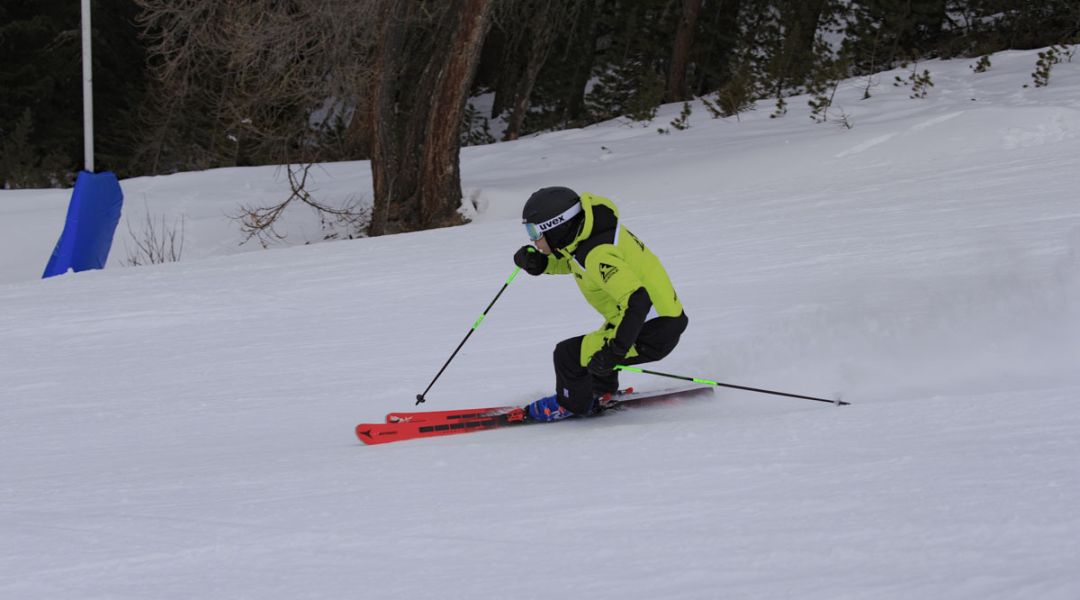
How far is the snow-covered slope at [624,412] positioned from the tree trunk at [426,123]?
0.77 meters

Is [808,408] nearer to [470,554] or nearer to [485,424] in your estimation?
[485,424]

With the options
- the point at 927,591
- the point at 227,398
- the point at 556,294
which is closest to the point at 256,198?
the point at 556,294

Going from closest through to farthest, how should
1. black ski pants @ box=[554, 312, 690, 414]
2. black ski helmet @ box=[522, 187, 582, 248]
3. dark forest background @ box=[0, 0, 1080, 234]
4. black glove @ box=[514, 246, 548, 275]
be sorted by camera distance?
black ski helmet @ box=[522, 187, 582, 248], black ski pants @ box=[554, 312, 690, 414], black glove @ box=[514, 246, 548, 275], dark forest background @ box=[0, 0, 1080, 234]

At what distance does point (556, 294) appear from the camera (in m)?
8.28

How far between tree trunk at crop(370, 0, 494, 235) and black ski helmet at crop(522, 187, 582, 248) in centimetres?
699

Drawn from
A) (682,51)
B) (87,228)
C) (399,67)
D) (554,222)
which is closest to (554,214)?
(554,222)

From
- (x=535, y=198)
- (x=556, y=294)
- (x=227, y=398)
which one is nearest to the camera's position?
(x=535, y=198)

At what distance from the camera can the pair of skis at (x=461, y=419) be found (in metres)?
5.16

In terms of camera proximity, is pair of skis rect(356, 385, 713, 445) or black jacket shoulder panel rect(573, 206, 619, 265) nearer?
black jacket shoulder panel rect(573, 206, 619, 265)

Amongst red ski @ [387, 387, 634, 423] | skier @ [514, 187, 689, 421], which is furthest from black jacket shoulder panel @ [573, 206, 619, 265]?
red ski @ [387, 387, 634, 423]

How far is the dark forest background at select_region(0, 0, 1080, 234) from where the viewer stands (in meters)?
11.6

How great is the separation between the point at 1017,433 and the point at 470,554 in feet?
6.53

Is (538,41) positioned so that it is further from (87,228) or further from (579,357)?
(579,357)

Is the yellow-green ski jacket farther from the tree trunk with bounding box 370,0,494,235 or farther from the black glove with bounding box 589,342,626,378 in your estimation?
the tree trunk with bounding box 370,0,494,235
